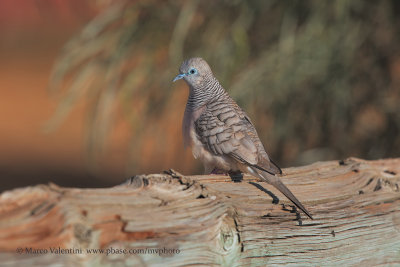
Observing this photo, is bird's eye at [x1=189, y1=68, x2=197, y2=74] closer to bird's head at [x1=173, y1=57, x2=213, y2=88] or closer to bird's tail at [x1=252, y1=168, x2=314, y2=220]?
bird's head at [x1=173, y1=57, x2=213, y2=88]

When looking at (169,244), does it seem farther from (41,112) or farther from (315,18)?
(41,112)

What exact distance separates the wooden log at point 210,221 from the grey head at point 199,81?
1.89ft

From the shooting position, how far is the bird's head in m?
3.31

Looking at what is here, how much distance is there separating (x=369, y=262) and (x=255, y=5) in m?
3.29

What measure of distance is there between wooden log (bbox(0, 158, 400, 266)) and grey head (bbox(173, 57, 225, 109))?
22.7 inches

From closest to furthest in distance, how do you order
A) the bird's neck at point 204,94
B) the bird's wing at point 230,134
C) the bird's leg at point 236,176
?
the bird's leg at point 236,176
the bird's wing at point 230,134
the bird's neck at point 204,94

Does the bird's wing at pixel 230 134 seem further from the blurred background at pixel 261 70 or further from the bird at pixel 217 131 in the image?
the blurred background at pixel 261 70

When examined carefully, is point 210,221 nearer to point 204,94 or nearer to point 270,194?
point 270,194

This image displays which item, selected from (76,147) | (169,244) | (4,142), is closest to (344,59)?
(169,244)

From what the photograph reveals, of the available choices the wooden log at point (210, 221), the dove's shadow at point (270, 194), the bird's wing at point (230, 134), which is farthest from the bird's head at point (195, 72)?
the dove's shadow at point (270, 194)

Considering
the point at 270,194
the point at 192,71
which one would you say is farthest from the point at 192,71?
the point at 270,194

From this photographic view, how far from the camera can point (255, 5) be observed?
529 centimetres

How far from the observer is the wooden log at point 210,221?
5.97 ft

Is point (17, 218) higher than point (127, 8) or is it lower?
lower
